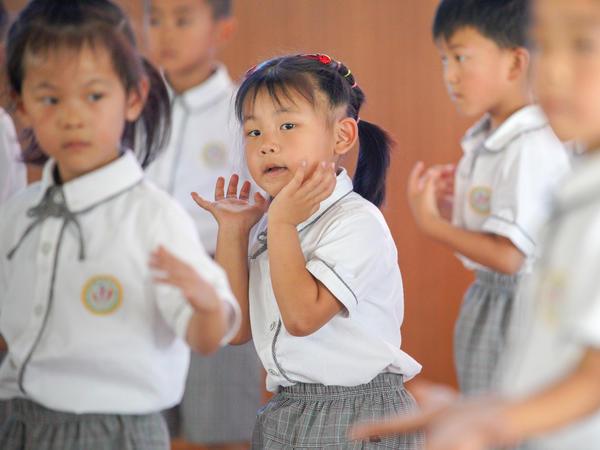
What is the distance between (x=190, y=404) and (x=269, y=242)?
777 mm

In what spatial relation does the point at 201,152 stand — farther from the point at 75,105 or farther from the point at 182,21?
the point at 75,105

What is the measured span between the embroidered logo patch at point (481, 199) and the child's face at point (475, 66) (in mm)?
142

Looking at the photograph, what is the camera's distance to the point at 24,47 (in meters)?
1.02

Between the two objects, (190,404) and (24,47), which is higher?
(24,47)

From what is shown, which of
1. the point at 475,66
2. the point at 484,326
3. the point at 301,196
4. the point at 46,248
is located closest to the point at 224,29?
the point at 475,66

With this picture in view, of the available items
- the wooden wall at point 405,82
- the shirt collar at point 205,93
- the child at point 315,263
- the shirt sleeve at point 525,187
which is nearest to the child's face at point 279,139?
the child at point 315,263

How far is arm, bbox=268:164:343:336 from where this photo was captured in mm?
1103

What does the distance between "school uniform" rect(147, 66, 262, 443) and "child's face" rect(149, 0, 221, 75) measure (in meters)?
0.04

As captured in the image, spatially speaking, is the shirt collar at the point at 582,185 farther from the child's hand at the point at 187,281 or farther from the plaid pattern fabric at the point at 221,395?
the plaid pattern fabric at the point at 221,395

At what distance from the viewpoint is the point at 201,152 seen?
1.76 metres

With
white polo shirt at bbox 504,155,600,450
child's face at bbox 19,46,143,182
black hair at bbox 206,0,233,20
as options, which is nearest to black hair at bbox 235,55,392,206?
child's face at bbox 19,46,143,182

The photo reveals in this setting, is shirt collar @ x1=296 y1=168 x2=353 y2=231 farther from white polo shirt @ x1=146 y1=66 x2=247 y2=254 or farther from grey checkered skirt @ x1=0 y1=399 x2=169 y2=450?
white polo shirt @ x1=146 y1=66 x2=247 y2=254

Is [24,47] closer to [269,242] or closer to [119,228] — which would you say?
[119,228]

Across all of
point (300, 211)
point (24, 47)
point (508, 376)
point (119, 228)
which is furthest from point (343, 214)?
point (508, 376)
